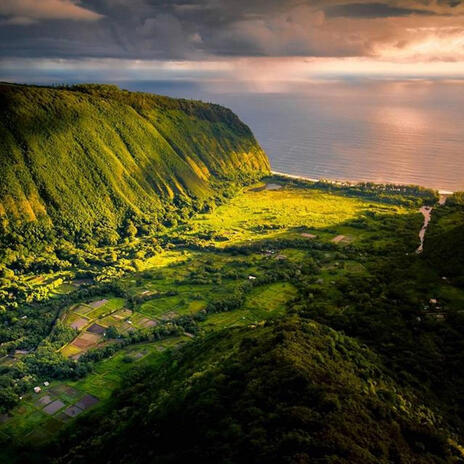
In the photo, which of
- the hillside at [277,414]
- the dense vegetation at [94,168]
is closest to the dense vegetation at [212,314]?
the hillside at [277,414]

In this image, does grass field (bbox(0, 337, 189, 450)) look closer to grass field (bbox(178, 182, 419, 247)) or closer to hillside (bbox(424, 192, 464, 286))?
hillside (bbox(424, 192, 464, 286))

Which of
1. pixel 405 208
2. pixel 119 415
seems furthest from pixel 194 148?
pixel 119 415

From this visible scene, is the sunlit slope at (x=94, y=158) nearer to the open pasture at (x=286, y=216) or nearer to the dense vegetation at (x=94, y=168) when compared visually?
the dense vegetation at (x=94, y=168)

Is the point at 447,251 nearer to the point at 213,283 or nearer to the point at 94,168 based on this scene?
the point at 213,283

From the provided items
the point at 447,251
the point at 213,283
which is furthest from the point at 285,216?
the point at 447,251

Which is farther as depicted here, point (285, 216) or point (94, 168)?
point (285, 216)

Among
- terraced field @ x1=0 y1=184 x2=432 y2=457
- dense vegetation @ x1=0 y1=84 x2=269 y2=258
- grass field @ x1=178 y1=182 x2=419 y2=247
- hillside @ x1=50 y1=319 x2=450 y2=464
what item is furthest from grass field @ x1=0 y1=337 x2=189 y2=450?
grass field @ x1=178 y1=182 x2=419 y2=247
